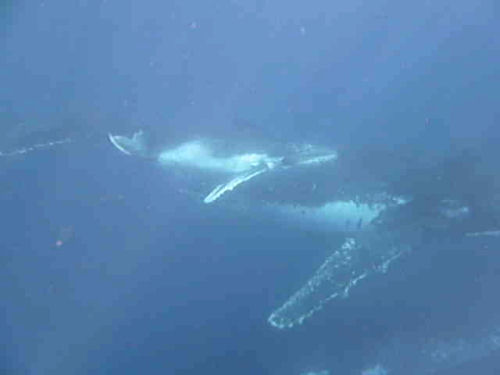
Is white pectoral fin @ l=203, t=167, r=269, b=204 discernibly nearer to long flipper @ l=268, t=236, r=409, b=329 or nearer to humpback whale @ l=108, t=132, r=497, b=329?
humpback whale @ l=108, t=132, r=497, b=329

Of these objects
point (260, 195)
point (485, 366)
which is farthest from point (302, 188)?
point (485, 366)

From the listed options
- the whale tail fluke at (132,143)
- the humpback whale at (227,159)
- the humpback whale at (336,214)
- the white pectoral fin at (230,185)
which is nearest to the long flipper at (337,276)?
the humpback whale at (336,214)

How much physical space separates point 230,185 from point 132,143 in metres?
2.44

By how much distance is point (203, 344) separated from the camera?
10.8 metres

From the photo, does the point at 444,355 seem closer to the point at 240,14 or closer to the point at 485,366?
the point at 485,366

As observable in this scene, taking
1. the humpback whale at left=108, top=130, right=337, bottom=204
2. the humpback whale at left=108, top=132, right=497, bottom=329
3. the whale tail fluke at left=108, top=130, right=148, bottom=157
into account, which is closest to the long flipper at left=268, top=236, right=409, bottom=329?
the humpback whale at left=108, top=132, right=497, bottom=329

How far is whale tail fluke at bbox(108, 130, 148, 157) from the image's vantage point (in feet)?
45.1

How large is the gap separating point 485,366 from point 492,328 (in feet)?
2.25

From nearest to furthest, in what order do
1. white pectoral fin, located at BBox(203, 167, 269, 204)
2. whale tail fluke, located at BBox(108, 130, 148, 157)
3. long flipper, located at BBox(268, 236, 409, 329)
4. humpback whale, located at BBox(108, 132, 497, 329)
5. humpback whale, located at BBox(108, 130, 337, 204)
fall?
long flipper, located at BBox(268, 236, 409, 329), humpback whale, located at BBox(108, 132, 497, 329), white pectoral fin, located at BBox(203, 167, 269, 204), humpback whale, located at BBox(108, 130, 337, 204), whale tail fluke, located at BBox(108, 130, 148, 157)

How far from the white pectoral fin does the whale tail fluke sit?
1.77 meters

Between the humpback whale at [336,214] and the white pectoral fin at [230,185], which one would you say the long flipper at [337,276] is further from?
the white pectoral fin at [230,185]

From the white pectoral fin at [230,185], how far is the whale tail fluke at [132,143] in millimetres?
1768

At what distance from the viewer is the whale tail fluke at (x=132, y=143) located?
45.1ft

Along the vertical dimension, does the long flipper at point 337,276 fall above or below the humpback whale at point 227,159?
below
